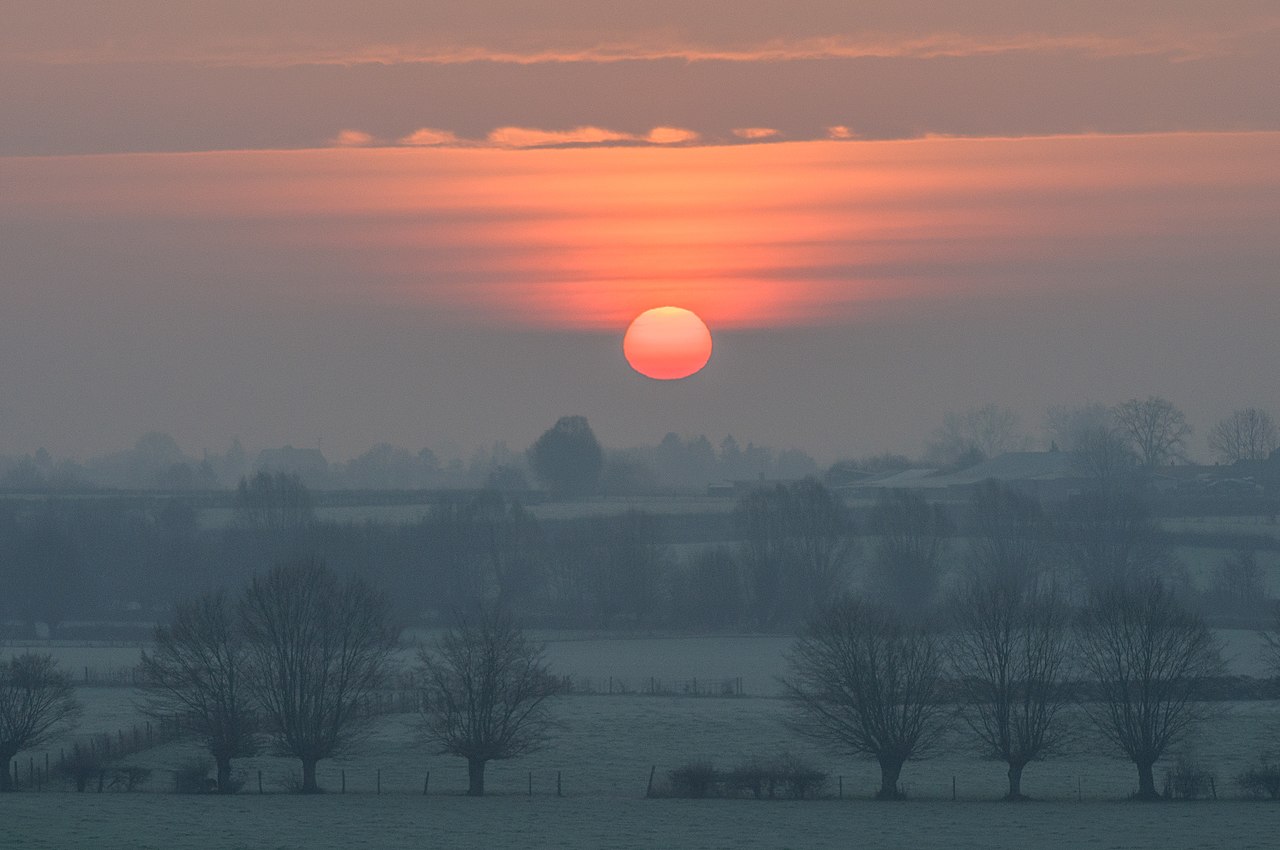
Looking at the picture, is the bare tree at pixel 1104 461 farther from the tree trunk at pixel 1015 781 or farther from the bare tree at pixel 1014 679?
the tree trunk at pixel 1015 781

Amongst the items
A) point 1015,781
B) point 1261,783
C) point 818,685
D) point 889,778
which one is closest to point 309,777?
point 818,685

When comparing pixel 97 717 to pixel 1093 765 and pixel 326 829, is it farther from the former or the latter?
pixel 1093 765

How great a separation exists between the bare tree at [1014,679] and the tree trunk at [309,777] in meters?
19.4

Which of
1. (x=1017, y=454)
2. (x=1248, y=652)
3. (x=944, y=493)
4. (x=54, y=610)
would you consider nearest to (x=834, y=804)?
(x=1248, y=652)

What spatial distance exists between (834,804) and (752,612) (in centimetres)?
5963

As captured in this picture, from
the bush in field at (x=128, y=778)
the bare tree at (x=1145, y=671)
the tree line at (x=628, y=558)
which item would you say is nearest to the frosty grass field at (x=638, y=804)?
the bush in field at (x=128, y=778)

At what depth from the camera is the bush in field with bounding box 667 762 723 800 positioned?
157 ft

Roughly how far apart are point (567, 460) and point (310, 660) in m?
129

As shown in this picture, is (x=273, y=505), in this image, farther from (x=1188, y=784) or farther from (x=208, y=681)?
(x=1188, y=784)

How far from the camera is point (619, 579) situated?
112 meters

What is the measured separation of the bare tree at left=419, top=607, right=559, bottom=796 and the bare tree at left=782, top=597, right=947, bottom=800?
8.29m

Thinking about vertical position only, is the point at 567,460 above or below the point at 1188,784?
above

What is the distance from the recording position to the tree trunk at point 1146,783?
157ft

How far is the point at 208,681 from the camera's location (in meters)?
54.4
